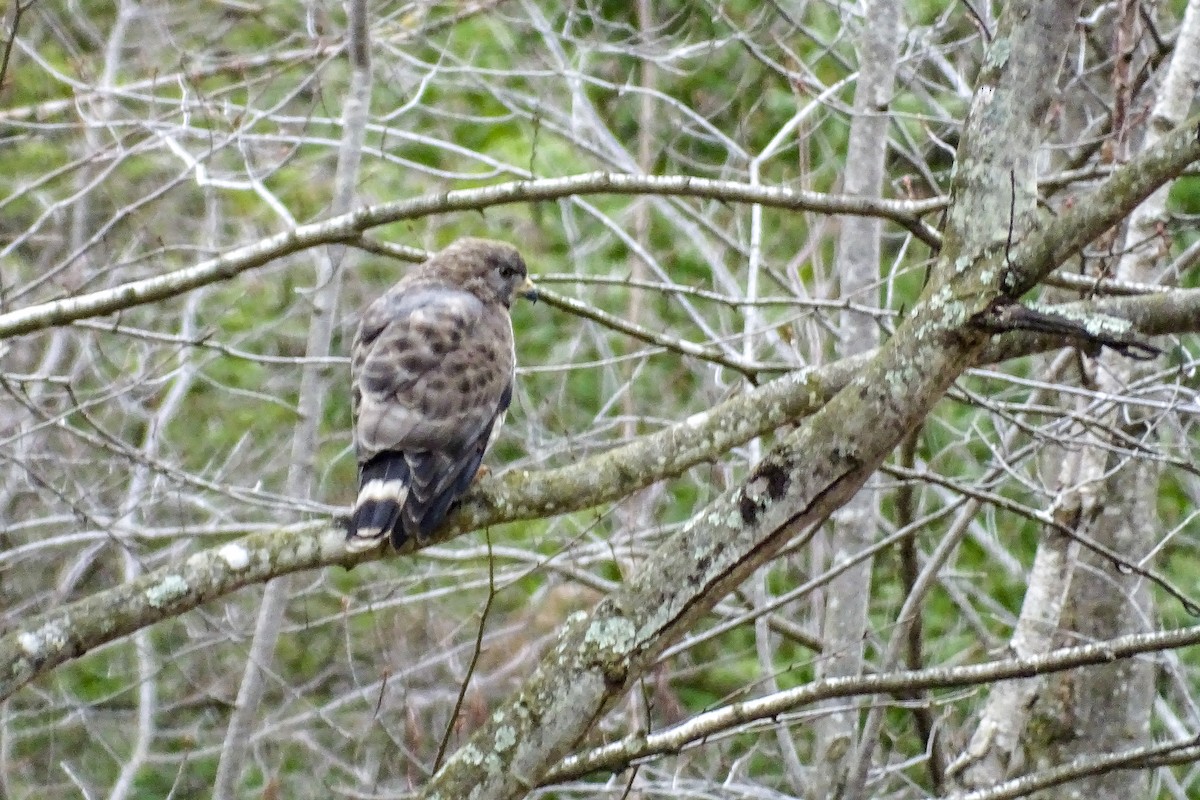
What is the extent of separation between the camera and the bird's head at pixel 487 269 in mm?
4676

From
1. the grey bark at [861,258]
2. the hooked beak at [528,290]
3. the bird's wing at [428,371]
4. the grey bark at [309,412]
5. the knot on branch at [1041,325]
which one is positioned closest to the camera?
the knot on branch at [1041,325]

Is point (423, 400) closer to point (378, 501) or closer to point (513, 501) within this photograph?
point (378, 501)

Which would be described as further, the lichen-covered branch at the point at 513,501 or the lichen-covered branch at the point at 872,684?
the lichen-covered branch at the point at 513,501

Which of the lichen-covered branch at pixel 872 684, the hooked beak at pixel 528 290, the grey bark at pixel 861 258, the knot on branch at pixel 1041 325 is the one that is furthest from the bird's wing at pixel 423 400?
the knot on branch at pixel 1041 325

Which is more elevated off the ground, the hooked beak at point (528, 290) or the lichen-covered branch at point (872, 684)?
the hooked beak at point (528, 290)

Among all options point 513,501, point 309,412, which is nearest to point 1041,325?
point 513,501

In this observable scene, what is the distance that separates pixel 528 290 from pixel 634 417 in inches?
57.5

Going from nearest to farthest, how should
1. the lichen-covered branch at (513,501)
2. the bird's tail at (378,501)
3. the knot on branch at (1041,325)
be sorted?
the knot on branch at (1041,325), the lichen-covered branch at (513,501), the bird's tail at (378,501)

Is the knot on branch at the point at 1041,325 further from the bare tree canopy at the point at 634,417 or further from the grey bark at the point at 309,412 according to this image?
the grey bark at the point at 309,412

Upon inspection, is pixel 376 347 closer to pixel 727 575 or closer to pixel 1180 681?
pixel 727 575

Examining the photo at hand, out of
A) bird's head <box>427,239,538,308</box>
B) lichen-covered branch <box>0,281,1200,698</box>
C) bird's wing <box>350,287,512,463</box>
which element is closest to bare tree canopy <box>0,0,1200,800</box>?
lichen-covered branch <box>0,281,1200,698</box>

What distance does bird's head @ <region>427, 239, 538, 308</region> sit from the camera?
4.68 metres

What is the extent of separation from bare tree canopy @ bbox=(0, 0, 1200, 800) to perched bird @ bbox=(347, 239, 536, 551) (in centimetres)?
11

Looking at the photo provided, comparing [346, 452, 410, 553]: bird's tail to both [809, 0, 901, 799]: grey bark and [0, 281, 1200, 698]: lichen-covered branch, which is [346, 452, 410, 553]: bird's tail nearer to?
[0, 281, 1200, 698]: lichen-covered branch
